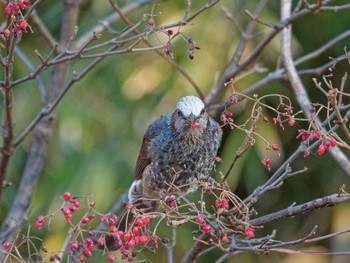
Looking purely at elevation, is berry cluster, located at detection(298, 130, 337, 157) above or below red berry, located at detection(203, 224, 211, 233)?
above

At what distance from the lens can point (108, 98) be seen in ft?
17.4

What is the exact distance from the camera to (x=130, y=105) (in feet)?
17.0

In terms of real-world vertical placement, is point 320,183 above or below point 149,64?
below

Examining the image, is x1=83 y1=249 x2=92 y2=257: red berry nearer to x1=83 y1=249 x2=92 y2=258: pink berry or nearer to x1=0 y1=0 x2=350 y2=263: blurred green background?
x1=83 y1=249 x2=92 y2=258: pink berry

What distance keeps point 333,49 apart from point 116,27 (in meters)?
1.72

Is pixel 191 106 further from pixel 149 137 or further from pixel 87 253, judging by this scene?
pixel 87 253

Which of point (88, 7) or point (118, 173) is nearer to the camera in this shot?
point (118, 173)

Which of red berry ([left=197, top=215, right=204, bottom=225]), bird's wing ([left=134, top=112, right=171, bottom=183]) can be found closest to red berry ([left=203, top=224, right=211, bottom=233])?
red berry ([left=197, top=215, right=204, bottom=225])

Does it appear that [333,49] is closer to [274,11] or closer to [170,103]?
[274,11]

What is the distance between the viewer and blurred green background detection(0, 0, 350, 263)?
16.3ft

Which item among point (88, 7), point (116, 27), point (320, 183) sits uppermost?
point (88, 7)

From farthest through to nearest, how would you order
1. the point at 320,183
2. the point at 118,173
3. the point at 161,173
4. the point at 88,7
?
the point at 320,183
the point at 88,7
the point at 118,173
the point at 161,173

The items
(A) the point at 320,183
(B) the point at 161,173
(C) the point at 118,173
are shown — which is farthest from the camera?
(A) the point at 320,183

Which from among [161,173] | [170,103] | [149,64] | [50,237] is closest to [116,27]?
[149,64]
